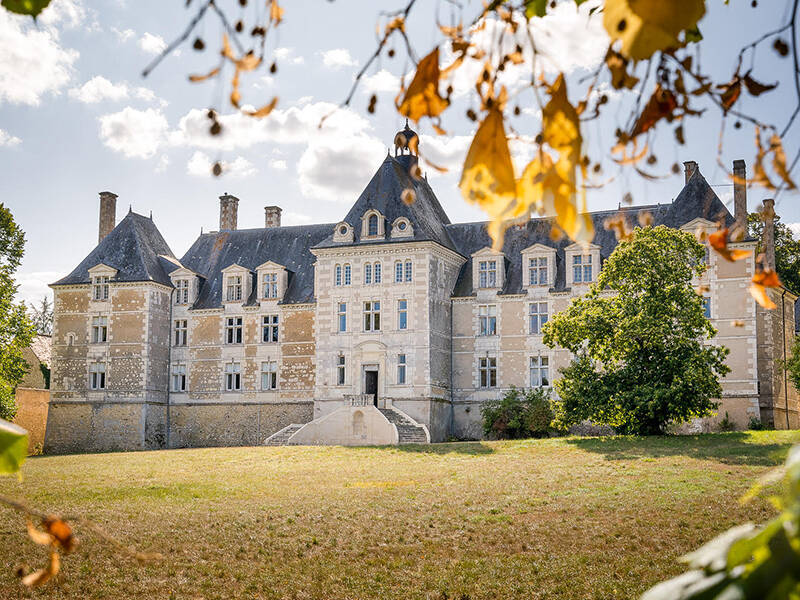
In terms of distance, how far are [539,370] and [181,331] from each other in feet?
57.1

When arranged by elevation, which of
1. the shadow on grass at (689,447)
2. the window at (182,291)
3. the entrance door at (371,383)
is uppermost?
the window at (182,291)

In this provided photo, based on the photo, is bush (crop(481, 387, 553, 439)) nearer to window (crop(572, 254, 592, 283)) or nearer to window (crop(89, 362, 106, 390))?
window (crop(572, 254, 592, 283))

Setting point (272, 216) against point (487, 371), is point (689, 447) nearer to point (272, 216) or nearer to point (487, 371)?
point (487, 371)

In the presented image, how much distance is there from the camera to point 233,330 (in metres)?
40.8

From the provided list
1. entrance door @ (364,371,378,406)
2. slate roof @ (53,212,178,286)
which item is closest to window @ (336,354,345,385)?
entrance door @ (364,371,378,406)

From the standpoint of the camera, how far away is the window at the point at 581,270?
35281 mm

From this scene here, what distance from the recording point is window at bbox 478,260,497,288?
122 feet

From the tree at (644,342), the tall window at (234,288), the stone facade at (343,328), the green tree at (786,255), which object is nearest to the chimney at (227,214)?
the stone facade at (343,328)

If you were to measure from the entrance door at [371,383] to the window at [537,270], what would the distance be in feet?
25.5

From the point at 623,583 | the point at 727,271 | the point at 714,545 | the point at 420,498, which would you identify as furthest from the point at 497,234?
the point at 727,271

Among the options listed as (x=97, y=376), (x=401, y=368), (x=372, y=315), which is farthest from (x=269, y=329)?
(x=97, y=376)

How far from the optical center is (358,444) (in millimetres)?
33438

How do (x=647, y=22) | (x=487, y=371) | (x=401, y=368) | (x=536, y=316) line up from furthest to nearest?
(x=487, y=371) → (x=536, y=316) → (x=401, y=368) → (x=647, y=22)

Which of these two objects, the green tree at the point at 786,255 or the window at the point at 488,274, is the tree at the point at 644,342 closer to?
the window at the point at 488,274
